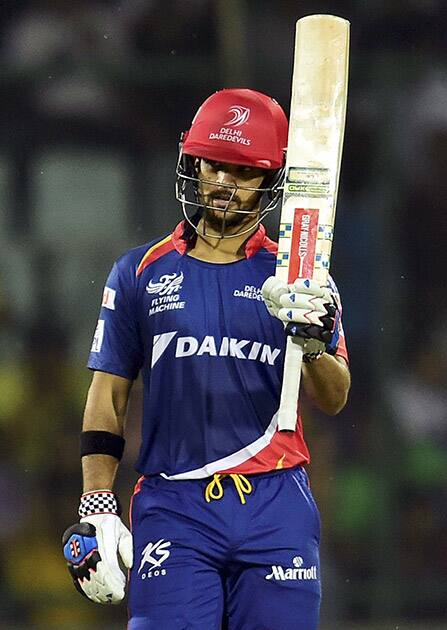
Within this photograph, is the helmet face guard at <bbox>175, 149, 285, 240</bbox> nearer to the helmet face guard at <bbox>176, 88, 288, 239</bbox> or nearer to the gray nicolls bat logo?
the helmet face guard at <bbox>176, 88, 288, 239</bbox>

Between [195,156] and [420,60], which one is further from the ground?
[195,156]

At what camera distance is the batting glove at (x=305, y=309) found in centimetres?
256

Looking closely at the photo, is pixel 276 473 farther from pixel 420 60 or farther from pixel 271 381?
pixel 420 60

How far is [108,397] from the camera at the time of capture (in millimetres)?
2912

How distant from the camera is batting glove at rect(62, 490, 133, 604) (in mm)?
2771

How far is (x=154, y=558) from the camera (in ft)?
9.02

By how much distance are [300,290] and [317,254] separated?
0.14 m

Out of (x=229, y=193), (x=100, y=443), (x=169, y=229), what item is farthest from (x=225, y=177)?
(x=169, y=229)

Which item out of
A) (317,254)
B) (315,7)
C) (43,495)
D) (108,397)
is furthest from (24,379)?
(317,254)

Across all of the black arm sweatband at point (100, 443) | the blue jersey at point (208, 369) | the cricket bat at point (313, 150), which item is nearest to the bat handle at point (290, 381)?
the cricket bat at point (313, 150)

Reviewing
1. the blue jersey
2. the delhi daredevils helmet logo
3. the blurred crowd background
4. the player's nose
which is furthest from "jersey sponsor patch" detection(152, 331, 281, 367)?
the blurred crowd background

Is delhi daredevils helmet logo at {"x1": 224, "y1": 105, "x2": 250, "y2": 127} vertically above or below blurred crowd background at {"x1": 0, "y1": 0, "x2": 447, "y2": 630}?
above

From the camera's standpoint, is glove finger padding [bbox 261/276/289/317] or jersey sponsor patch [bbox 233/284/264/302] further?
jersey sponsor patch [bbox 233/284/264/302]

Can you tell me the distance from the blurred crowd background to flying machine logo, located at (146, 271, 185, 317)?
72.1 inches
